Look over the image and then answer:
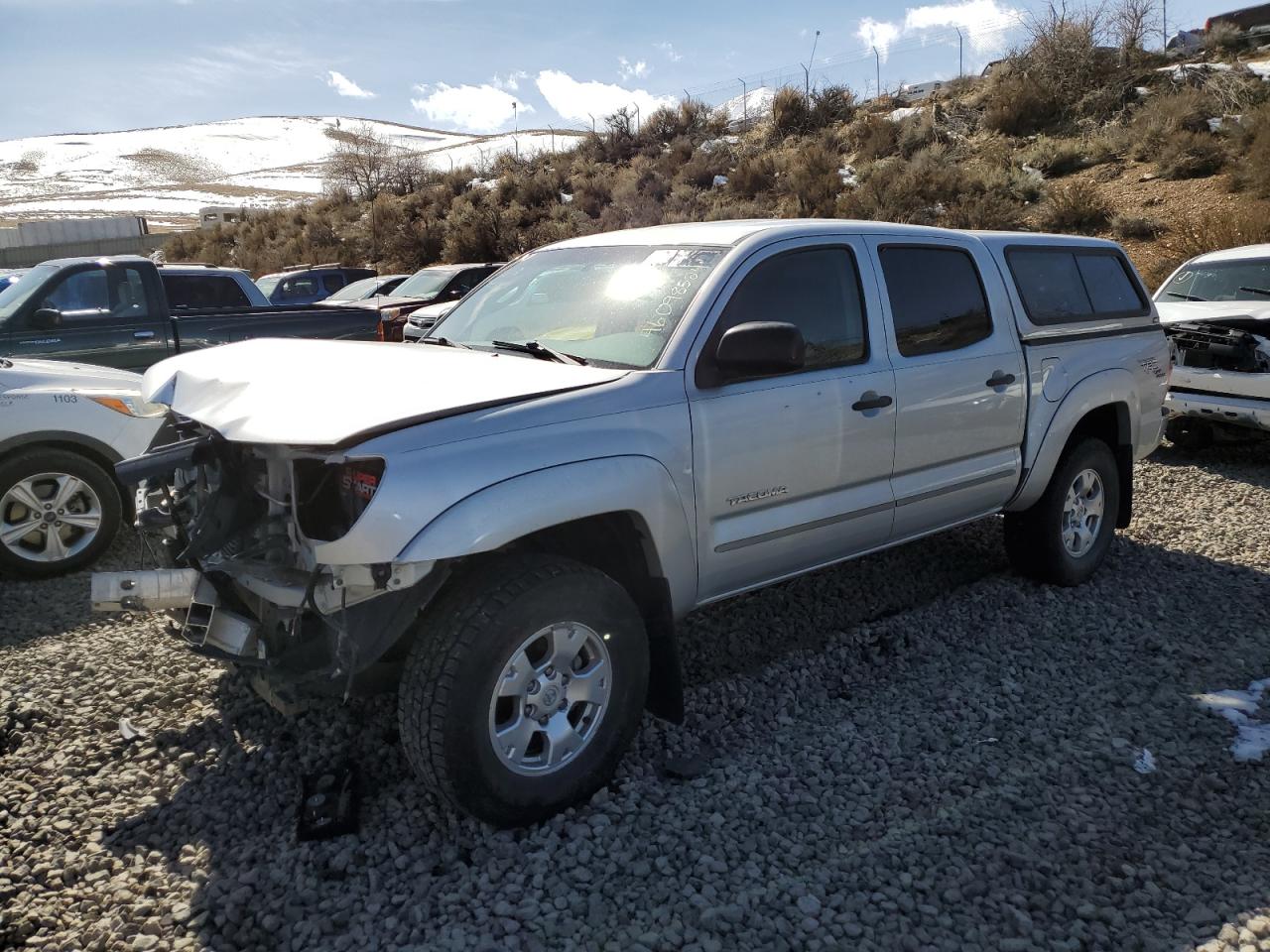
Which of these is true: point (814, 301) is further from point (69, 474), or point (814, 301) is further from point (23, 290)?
point (23, 290)

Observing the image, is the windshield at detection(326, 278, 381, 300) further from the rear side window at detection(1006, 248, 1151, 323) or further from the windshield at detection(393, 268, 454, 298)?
the rear side window at detection(1006, 248, 1151, 323)

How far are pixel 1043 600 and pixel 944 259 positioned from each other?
1.98 meters

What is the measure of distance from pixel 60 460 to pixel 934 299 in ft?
15.9

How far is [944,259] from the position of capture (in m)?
4.68

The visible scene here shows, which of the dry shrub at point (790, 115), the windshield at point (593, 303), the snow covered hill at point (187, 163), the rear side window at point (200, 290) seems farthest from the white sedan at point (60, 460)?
the snow covered hill at point (187, 163)

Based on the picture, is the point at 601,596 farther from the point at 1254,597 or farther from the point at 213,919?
the point at 1254,597

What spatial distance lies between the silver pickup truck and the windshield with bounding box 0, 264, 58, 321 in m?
4.65

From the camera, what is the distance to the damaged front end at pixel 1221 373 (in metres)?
7.66

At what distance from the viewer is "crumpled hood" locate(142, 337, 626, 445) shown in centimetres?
288

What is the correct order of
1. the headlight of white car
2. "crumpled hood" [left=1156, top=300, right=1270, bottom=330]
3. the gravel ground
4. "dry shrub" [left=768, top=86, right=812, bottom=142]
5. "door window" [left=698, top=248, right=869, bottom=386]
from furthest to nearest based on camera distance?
"dry shrub" [left=768, top=86, right=812, bottom=142] → "crumpled hood" [left=1156, top=300, right=1270, bottom=330] → the headlight of white car → "door window" [left=698, top=248, right=869, bottom=386] → the gravel ground

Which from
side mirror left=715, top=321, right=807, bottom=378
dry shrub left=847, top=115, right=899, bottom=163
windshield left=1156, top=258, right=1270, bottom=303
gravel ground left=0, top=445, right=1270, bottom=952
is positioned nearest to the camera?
gravel ground left=0, top=445, right=1270, bottom=952

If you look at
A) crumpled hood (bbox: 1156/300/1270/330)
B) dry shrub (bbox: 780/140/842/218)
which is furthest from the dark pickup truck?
dry shrub (bbox: 780/140/842/218)

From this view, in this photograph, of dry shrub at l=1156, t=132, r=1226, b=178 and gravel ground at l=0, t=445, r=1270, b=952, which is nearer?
gravel ground at l=0, t=445, r=1270, b=952

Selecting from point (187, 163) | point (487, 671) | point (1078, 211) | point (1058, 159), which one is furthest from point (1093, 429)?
point (187, 163)
